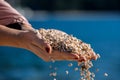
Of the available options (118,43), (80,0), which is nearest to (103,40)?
(118,43)

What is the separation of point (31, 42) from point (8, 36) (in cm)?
9

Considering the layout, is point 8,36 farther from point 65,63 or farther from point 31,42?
point 65,63

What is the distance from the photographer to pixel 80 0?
294 inches

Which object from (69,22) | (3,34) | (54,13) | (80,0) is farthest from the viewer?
(80,0)

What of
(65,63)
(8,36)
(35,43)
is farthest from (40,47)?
(65,63)

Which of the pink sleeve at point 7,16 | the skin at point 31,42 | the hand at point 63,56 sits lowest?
the hand at point 63,56

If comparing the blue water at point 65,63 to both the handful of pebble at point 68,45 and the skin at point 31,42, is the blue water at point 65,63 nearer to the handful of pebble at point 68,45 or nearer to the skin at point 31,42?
the handful of pebble at point 68,45

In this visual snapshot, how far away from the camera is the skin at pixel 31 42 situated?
218cm

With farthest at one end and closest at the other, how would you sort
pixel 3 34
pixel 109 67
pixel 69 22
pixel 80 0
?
pixel 80 0, pixel 69 22, pixel 109 67, pixel 3 34

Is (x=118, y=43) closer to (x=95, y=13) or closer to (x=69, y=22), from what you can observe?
(x=69, y=22)

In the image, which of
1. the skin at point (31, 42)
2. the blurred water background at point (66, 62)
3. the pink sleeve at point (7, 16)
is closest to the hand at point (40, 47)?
the skin at point (31, 42)

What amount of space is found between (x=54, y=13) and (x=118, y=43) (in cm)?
229

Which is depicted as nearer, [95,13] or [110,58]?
[110,58]

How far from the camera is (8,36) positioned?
7.29 ft
